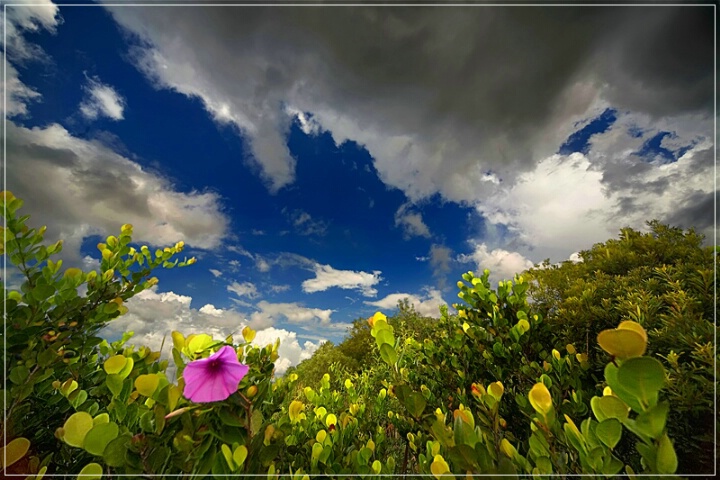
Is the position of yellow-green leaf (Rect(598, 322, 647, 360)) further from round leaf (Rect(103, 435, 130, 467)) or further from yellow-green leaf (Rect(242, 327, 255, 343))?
yellow-green leaf (Rect(242, 327, 255, 343))

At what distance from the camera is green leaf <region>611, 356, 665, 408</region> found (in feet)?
2.64

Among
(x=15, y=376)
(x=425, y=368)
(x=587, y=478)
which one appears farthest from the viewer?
(x=425, y=368)

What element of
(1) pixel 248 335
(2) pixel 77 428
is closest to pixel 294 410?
(1) pixel 248 335

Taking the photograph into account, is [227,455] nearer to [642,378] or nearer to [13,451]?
[13,451]

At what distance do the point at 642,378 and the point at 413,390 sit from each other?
1.56 metres

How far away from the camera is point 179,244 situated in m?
3.00

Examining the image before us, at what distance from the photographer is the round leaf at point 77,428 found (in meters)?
1.04

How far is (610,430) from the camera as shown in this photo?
1.01 m

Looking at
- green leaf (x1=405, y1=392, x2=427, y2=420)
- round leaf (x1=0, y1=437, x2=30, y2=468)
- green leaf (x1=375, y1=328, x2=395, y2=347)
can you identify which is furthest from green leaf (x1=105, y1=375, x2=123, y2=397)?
green leaf (x1=405, y1=392, x2=427, y2=420)

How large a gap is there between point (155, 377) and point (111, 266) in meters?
1.68

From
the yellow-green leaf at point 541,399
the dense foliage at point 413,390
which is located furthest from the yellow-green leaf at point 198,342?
the yellow-green leaf at point 541,399

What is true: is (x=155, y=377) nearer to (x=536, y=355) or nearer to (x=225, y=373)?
(x=225, y=373)

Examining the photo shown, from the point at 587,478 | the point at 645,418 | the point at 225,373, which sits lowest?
the point at 587,478

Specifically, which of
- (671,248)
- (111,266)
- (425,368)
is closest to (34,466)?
(111,266)
